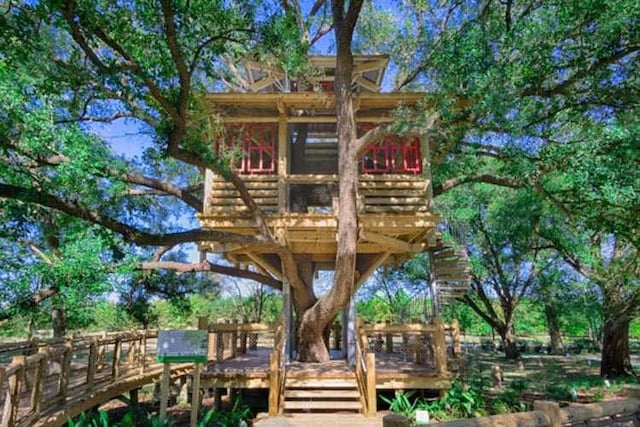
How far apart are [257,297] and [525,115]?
61.4ft

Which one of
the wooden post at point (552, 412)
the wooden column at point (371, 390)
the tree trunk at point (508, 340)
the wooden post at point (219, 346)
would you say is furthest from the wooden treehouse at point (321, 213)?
the tree trunk at point (508, 340)

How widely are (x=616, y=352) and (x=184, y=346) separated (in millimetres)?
13117

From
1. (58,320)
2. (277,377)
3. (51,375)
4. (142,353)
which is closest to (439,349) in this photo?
(277,377)

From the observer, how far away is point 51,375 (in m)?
7.76

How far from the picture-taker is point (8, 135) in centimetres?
482

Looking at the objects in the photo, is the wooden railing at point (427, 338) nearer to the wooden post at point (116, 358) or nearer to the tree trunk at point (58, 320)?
the wooden post at point (116, 358)

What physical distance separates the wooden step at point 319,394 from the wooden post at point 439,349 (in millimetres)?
1579

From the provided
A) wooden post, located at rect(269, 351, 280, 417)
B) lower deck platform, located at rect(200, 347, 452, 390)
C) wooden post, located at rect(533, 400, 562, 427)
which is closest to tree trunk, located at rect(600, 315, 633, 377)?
lower deck platform, located at rect(200, 347, 452, 390)

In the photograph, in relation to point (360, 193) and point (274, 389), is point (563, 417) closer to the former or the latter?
point (274, 389)

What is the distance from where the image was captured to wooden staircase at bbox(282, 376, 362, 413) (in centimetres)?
682

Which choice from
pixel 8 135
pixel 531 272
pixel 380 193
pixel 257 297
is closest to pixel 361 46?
pixel 380 193

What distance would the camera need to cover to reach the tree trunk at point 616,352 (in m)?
12.2

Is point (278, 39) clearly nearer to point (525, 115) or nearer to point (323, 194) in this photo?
point (525, 115)

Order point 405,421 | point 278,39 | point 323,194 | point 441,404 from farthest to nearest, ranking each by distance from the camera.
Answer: point 323,194
point 441,404
point 278,39
point 405,421
